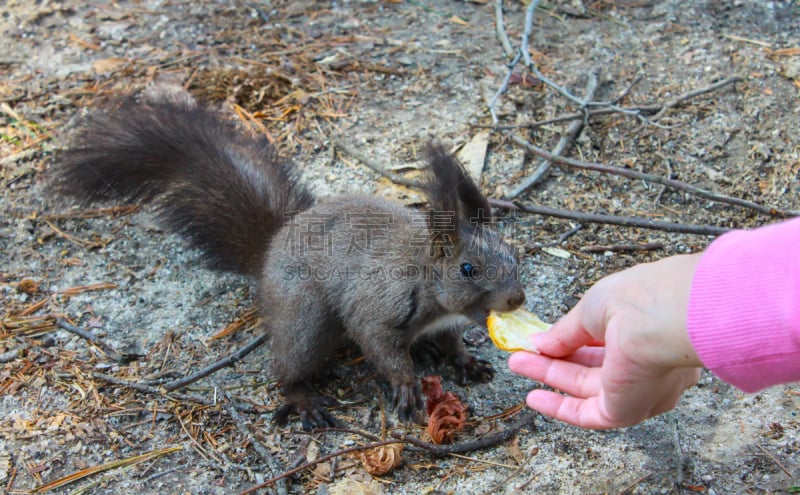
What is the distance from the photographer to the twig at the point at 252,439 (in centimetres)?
224

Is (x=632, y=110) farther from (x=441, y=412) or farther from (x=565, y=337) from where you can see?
(x=565, y=337)

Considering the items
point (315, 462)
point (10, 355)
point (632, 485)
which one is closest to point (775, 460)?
point (632, 485)

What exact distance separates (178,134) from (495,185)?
138 centimetres

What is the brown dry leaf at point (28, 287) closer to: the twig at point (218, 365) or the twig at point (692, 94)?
the twig at point (218, 365)

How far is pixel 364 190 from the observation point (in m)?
3.40

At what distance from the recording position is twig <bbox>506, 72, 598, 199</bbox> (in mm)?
3275

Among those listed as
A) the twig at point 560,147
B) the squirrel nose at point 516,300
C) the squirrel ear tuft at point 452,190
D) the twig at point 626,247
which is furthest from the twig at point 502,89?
the squirrel nose at point 516,300

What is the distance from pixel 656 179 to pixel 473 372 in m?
1.14

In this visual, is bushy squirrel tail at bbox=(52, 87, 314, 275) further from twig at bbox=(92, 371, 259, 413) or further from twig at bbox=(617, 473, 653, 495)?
twig at bbox=(617, 473, 653, 495)

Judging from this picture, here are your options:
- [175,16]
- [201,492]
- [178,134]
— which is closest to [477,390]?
[201,492]

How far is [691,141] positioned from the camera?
3.46 m

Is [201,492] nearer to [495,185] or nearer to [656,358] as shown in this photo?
[656,358]

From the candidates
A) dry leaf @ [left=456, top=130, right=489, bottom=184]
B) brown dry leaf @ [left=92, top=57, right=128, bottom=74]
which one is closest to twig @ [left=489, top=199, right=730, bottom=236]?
dry leaf @ [left=456, top=130, right=489, bottom=184]

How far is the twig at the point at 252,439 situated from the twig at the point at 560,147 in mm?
1456
